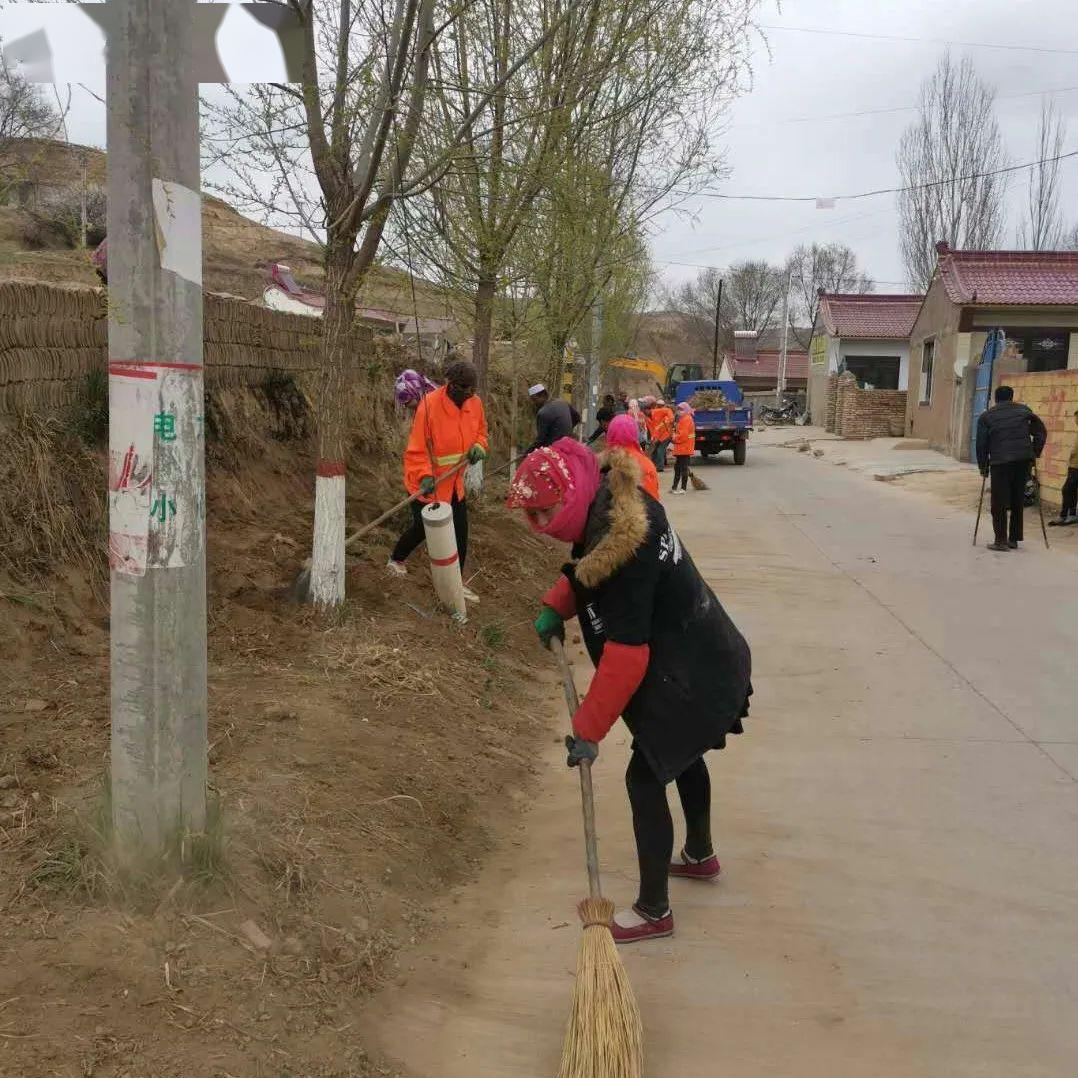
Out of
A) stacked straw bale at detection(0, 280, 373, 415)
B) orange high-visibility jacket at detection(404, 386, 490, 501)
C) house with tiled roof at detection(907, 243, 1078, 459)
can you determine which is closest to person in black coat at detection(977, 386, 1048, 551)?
orange high-visibility jacket at detection(404, 386, 490, 501)

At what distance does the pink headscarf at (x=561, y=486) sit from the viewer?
310 centimetres

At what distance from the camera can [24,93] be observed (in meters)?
4.30

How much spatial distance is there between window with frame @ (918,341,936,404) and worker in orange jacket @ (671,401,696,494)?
12.5 meters

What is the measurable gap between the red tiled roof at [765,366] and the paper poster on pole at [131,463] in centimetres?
6847

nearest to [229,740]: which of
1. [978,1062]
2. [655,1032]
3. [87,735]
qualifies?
[87,735]

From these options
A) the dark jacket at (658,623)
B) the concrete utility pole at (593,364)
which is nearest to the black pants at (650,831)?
the dark jacket at (658,623)

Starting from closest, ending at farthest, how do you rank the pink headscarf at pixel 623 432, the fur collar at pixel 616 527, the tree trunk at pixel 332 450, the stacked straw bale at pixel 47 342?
the fur collar at pixel 616 527
the stacked straw bale at pixel 47 342
the tree trunk at pixel 332 450
the pink headscarf at pixel 623 432

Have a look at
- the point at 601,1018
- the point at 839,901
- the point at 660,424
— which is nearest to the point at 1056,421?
the point at 660,424

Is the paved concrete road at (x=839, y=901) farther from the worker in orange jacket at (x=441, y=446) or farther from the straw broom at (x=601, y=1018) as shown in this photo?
the worker in orange jacket at (x=441, y=446)

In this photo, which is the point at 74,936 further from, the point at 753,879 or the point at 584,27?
the point at 584,27

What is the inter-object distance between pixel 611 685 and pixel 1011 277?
87.1 ft

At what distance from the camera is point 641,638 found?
3.09 metres

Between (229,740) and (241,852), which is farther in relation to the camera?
(229,740)

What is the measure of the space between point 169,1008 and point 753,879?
7.00 feet
